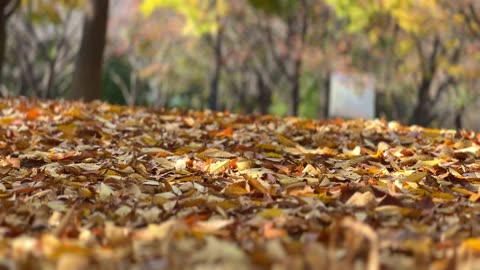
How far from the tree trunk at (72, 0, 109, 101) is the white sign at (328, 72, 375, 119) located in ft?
43.4

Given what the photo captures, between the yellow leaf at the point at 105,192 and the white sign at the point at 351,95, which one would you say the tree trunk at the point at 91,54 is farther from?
the white sign at the point at 351,95

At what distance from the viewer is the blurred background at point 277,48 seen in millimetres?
19713

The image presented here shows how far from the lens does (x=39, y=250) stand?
2.10 meters

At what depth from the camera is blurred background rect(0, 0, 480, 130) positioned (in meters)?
19.7

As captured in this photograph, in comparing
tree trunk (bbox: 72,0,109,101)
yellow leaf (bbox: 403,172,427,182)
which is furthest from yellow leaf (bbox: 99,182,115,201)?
tree trunk (bbox: 72,0,109,101)

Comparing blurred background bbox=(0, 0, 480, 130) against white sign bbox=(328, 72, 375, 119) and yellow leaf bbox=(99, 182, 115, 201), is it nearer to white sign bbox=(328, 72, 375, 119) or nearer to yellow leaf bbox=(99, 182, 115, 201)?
white sign bbox=(328, 72, 375, 119)

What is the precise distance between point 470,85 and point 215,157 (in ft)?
79.7

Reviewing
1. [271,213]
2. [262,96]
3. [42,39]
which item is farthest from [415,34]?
[271,213]

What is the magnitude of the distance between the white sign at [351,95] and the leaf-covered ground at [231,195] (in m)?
16.9

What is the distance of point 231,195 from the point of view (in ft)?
11.6

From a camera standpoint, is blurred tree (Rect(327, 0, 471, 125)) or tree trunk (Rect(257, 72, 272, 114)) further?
tree trunk (Rect(257, 72, 272, 114))

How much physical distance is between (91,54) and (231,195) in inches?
318

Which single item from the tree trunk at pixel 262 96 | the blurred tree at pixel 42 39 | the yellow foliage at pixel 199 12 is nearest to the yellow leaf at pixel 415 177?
the yellow foliage at pixel 199 12

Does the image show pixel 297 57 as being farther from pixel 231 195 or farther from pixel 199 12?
pixel 231 195
